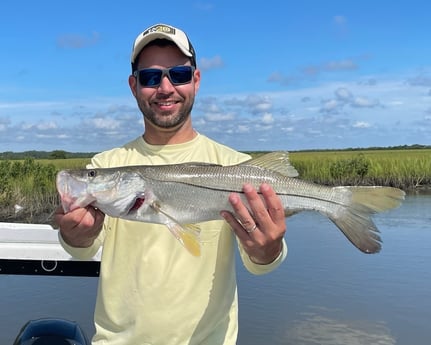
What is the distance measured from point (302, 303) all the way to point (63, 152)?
98.0 m

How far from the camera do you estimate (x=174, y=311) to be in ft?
8.00

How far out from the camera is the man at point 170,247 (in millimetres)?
2443

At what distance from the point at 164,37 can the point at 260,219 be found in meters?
1.10

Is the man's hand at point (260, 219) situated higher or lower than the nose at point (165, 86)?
lower

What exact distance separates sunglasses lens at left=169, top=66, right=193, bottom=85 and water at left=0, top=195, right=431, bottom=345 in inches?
235

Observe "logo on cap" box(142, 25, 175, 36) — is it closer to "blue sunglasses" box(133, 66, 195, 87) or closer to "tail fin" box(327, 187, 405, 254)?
"blue sunglasses" box(133, 66, 195, 87)

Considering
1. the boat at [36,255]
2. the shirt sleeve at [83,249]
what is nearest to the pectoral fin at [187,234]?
the shirt sleeve at [83,249]

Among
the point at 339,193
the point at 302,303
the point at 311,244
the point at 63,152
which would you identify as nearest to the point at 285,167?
the point at 339,193

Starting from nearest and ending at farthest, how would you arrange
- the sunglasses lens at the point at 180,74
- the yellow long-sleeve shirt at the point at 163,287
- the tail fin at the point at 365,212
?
the yellow long-sleeve shirt at the point at 163,287 < the tail fin at the point at 365,212 < the sunglasses lens at the point at 180,74

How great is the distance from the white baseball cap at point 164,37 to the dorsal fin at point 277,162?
70 cm

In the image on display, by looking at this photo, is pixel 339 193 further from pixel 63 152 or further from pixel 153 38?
pixel 63 152

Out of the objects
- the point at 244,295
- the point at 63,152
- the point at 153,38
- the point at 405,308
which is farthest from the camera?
the point at 63,152

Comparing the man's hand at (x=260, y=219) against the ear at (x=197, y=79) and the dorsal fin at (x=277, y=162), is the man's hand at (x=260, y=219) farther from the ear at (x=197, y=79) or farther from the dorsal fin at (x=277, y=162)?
the ear at (x=197, y=79)

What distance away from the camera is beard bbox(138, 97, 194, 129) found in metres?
2.76
